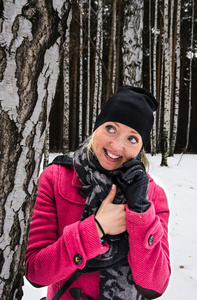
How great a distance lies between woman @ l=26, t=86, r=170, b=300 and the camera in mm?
1037

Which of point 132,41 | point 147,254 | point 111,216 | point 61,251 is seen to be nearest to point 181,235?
point 147,254

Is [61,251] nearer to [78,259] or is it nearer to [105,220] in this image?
[78,259]

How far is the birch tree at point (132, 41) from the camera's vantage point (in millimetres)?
4395

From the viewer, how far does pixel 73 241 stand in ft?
3.31

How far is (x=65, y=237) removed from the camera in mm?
1023

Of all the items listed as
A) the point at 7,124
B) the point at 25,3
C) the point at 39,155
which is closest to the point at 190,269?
the point at 39,155

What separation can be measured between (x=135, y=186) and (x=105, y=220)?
21cm

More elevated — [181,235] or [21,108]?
[21,108]

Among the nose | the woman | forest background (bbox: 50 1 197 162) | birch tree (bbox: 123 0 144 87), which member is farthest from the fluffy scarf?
birch tree (bbox: 123 0 144 87)

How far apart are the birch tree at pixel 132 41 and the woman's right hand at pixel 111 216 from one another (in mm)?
3808

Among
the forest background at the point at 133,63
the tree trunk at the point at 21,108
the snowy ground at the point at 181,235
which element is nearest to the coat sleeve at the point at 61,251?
the tree trunk at the point at 21,108

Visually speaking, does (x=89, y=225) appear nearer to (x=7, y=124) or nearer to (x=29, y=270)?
(x=29, y=270)

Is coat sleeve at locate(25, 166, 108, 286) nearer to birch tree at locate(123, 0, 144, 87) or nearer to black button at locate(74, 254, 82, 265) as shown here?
black button at locate(74, 254, 82, 265)

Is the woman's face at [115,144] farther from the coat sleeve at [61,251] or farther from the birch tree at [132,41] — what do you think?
→ the birch tree at [132,41]
